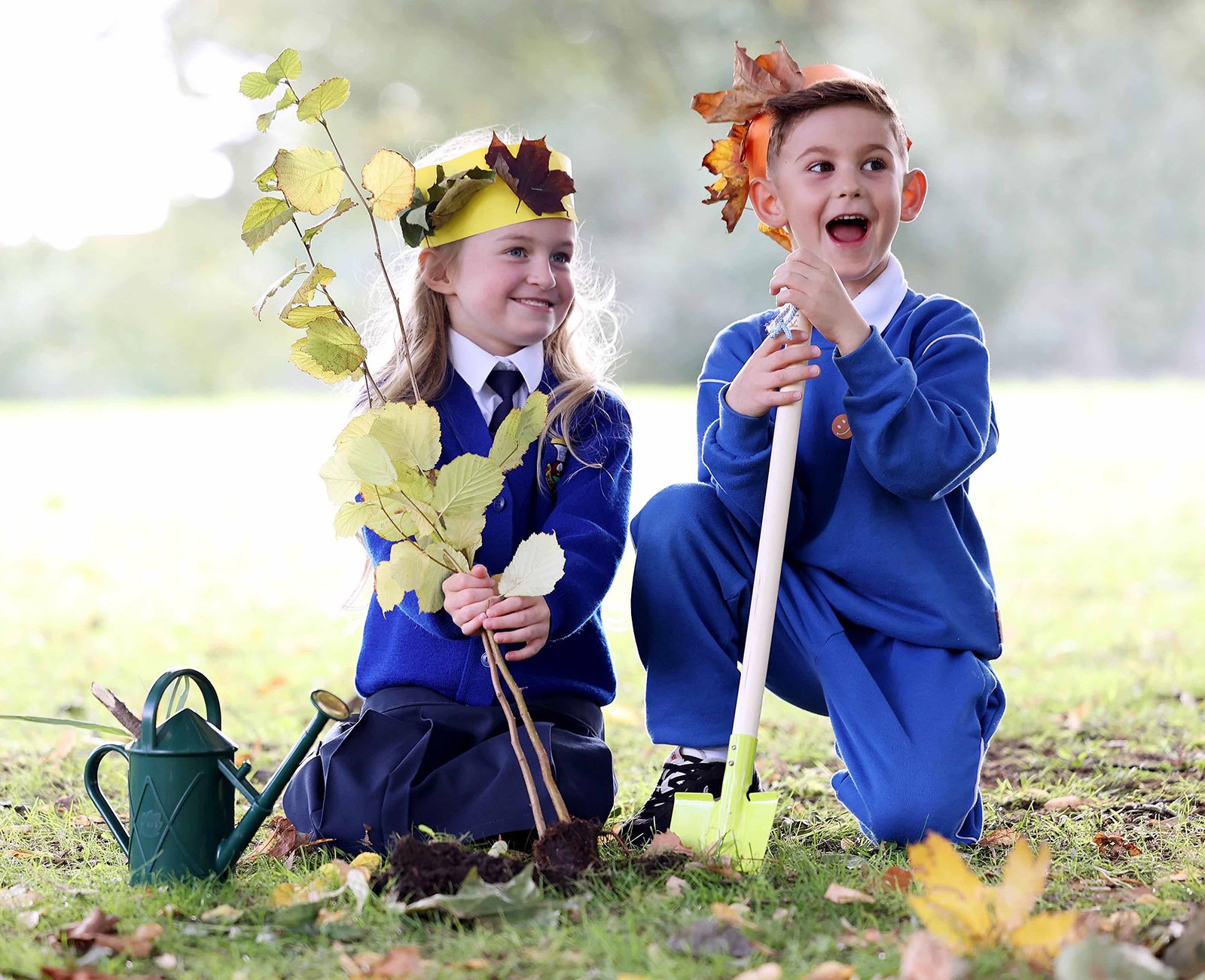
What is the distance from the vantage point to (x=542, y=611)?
212 centimetres

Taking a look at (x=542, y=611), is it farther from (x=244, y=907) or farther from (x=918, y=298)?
(x=918, y=298)

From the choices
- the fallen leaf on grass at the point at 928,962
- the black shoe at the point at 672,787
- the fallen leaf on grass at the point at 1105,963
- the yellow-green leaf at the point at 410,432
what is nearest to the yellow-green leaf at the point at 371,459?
the yellow-green leaf at the point at 410,432

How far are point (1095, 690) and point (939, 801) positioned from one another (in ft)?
5.32

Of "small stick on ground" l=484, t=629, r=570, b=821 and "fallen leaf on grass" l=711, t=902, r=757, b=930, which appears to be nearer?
"fallen leaf on grass" l=711, t=902, r=757, b=930

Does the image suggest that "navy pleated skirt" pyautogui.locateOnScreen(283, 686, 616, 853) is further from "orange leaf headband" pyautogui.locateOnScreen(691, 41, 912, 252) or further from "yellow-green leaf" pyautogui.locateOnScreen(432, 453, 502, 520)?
"orange leaf headband" pyautogui.locateOnScreen(691, 41, 912, 252)

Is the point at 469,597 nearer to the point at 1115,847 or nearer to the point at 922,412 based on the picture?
the point at 922,412

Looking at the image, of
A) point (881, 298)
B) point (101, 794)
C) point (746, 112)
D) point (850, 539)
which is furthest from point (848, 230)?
point (101, 794)

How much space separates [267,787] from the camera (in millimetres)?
1988

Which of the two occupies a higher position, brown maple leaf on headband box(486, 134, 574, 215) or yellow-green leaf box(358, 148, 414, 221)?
brown maple leaf on headband box(486, 134, 574, 215)

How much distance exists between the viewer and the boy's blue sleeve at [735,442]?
2258 millimetres

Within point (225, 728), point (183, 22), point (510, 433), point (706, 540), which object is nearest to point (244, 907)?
point (510, 433)

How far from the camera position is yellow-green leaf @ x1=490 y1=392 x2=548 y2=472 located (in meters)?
2.06

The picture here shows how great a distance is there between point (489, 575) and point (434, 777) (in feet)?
1.15

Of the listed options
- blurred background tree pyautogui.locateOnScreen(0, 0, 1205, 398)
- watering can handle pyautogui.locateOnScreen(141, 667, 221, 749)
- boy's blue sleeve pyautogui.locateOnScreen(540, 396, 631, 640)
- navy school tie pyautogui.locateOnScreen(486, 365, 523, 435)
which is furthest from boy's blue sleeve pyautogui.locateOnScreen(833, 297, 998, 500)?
blurred background tree pyautogui.locateOnScreen(0, 0, 1205, 398)
